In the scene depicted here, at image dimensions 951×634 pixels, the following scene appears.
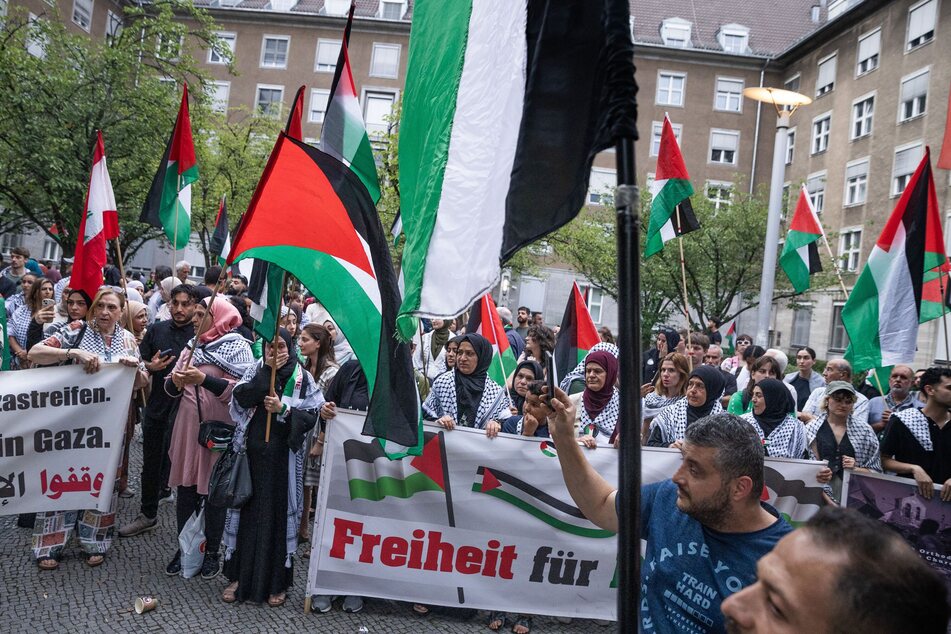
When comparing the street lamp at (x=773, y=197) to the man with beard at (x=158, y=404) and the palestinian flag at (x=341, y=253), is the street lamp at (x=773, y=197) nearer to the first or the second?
the man with beard at (x=158, y=404)

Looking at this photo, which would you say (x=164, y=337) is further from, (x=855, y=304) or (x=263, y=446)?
(x=855, y=304)

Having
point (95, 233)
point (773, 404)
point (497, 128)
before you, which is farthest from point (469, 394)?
point (497, 128)

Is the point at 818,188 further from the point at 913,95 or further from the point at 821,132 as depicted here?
the point at 913,95

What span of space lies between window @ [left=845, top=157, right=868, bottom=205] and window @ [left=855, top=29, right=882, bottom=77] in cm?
381

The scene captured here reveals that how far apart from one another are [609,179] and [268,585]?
32.1 m

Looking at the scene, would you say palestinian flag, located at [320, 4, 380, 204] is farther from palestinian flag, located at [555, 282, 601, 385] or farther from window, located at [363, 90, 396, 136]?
window, located at [363, 90, 396, 136]

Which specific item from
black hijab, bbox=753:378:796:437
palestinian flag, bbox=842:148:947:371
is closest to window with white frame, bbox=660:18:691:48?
palestinian flag, bbox=842:148:947:371

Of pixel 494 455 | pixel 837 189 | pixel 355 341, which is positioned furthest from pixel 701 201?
pixel 355 341

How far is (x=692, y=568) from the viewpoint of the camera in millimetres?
2275

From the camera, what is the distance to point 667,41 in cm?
3831

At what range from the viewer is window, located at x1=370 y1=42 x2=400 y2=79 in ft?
125

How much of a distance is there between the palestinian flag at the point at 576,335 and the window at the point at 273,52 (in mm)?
35422

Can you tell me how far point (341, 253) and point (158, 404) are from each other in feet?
10.4

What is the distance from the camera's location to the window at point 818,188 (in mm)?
31438
